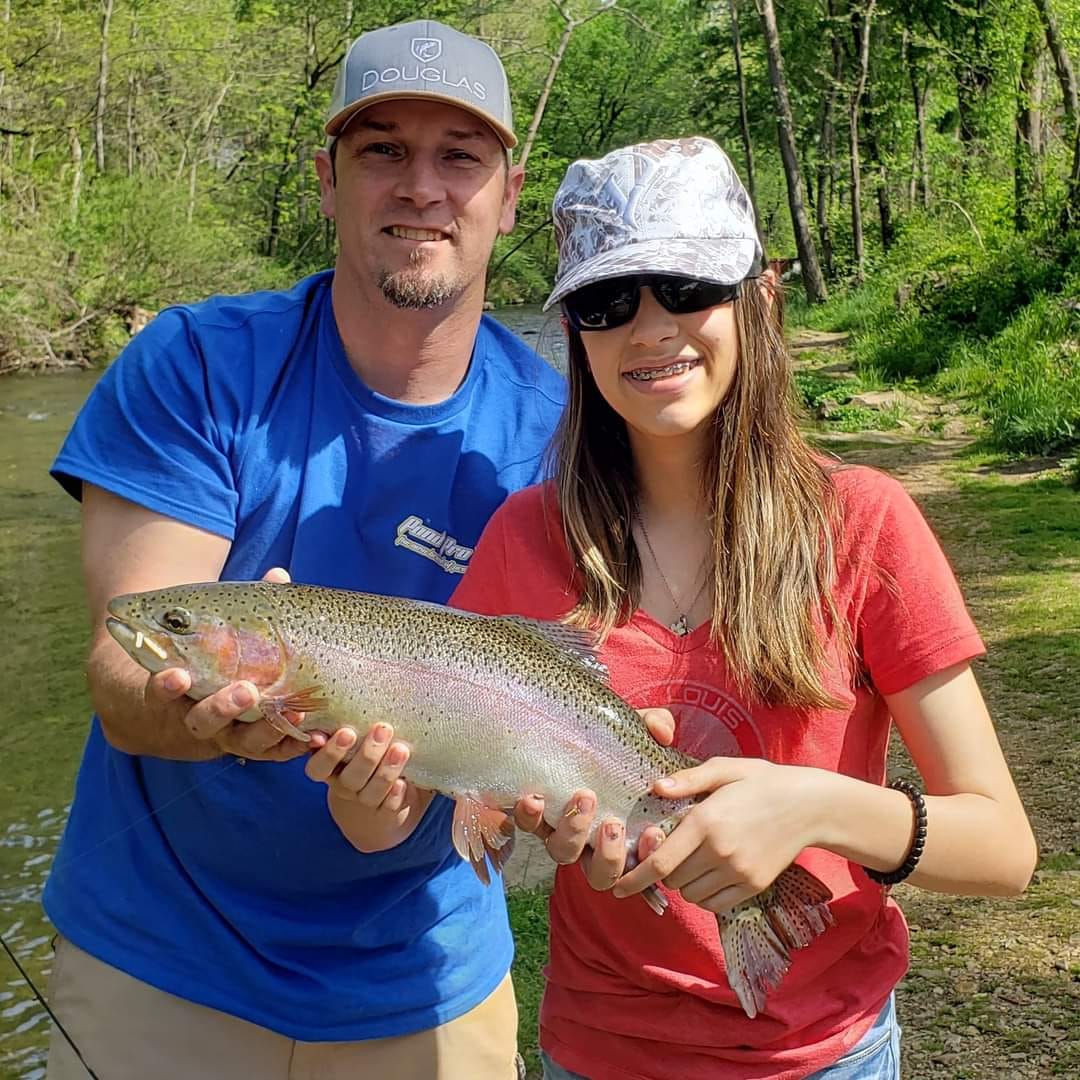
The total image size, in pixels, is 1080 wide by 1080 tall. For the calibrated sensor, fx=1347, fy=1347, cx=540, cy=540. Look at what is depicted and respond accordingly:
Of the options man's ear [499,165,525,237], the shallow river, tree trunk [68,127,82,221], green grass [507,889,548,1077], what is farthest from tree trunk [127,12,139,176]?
man's ear [499,165,525,237]

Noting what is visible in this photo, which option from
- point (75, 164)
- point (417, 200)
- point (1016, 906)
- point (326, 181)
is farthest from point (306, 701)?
point (75, 164)

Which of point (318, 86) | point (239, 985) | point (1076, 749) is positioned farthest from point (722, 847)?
point (318, 86)

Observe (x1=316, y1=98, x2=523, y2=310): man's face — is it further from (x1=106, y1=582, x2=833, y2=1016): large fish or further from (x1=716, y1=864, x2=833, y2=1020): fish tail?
(x1=716, y1=864, x2=833, y2=1020): fish tail

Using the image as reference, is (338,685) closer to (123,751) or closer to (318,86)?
(123,751)

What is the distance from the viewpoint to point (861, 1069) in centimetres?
244

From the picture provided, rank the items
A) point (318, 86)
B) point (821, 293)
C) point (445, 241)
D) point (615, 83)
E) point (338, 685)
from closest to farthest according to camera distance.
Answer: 1. point (338, 685)
2. point (445, 241)
3. point (821, 293)
4. point (318, 86)
5. point (615, 83)

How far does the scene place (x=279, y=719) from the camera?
262 centimetres

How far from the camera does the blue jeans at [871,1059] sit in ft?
7.95

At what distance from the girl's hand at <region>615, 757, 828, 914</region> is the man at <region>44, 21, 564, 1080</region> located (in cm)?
102

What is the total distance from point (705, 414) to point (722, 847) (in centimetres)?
87

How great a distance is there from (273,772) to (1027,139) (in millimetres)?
24605

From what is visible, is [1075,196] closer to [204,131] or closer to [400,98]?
[400,98]

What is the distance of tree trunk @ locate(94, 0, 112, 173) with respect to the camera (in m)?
35.1

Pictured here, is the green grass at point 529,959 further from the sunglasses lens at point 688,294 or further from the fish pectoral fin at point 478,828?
the sunglasses lens at point 688,294
